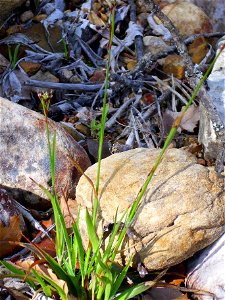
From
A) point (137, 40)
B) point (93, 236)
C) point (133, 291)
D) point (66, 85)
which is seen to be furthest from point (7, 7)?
point (133, 291)

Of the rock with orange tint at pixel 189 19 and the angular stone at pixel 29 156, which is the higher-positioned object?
the rock with orange tint at pixel 189 19

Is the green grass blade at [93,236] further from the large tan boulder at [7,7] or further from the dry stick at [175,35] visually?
the large tan boulder at [7,7]

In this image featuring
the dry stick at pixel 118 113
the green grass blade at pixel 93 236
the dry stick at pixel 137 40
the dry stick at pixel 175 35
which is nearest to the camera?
the green grass blade at pixel 93 236

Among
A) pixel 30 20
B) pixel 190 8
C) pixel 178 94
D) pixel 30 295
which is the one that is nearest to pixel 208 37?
pixel 190 8

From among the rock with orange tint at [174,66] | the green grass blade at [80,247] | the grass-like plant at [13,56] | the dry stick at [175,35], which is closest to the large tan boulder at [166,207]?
the green grass blade at [80,247]

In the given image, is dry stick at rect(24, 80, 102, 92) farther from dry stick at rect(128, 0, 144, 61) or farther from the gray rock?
the gray rock
